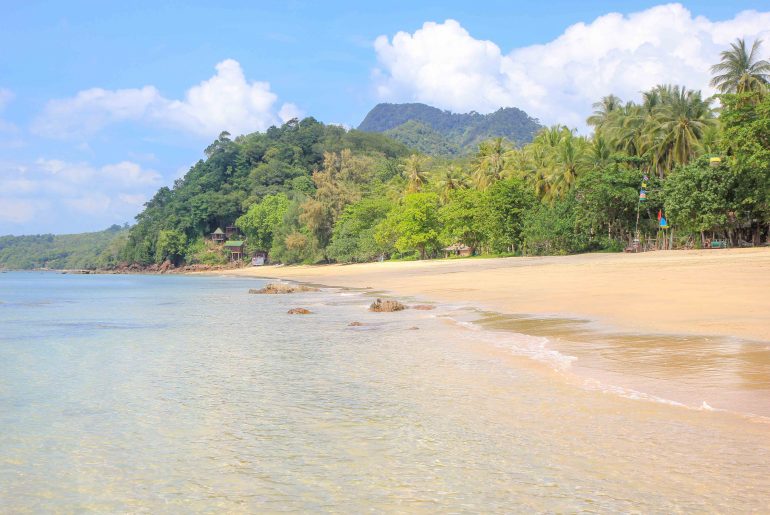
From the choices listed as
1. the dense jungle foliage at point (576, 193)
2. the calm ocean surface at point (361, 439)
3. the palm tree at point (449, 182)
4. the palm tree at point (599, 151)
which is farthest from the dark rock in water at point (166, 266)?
the calm ocean surface at point (361, 439)

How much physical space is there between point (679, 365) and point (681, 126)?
49.1 meters

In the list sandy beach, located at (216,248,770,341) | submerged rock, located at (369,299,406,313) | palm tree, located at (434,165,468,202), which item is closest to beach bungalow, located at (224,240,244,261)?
palm tree, located at (434,165,468,202)

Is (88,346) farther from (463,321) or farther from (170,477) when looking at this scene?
(170,477)

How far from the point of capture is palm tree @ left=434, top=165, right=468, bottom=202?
259 feet

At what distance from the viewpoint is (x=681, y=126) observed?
172ft

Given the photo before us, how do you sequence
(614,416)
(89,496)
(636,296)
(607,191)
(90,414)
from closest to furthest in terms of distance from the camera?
(89,496) → (614,416) → (90,414) → (636,296) → (607,191)

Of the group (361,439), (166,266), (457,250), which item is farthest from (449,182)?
(166,266)

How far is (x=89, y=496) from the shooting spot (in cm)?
514

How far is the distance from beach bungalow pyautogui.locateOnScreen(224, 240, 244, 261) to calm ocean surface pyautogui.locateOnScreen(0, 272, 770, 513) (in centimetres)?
11424

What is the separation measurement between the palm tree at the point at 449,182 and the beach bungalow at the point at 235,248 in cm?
5584

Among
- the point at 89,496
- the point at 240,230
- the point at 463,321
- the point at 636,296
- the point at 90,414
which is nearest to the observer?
the point at 89,496

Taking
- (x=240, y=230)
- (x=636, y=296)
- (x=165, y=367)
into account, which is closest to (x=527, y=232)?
(x=636, y=296)

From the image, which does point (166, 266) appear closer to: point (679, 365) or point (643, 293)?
point (643, 293)

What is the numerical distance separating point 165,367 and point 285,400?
4.15 m
